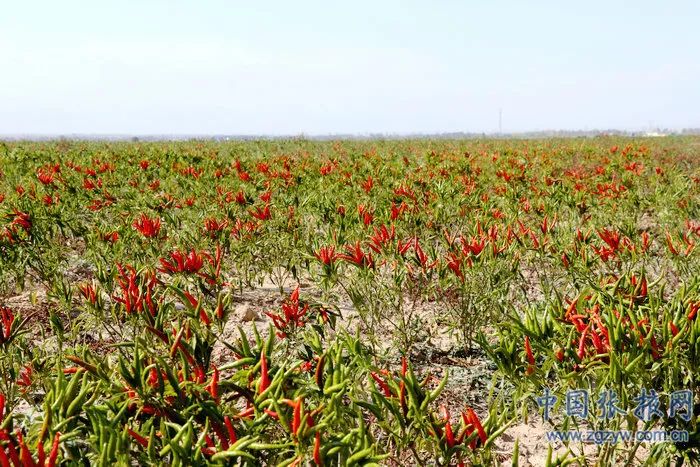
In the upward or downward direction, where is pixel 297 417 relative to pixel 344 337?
upward

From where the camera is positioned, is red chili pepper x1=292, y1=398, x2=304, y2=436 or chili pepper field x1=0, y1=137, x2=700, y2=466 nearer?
red chili pepper x1=292, y1=398, x2=304, y2=436

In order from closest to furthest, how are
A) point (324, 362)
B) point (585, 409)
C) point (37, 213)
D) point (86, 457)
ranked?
point (86, 457) < point (324, 362) < point (585, 409) < point (37, 213)

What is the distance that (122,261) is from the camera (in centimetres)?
445

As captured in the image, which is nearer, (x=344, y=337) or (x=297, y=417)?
(x=297, y=417)

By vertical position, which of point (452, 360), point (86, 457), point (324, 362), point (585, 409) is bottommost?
point (452, 360)

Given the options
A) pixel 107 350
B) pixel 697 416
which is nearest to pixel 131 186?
pixel 107 350

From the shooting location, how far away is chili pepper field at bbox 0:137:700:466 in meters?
1.48

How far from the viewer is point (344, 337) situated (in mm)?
2361

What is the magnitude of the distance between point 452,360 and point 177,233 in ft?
9.46

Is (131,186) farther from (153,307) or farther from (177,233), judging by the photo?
(153,307)

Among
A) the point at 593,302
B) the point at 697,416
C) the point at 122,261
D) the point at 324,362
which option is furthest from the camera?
the point at 122,261

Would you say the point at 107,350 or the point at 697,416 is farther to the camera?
the point at 107,350

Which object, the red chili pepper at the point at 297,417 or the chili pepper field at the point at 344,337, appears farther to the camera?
the chili pepper field at the point at 344,337

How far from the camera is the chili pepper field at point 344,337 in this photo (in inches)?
58.2
